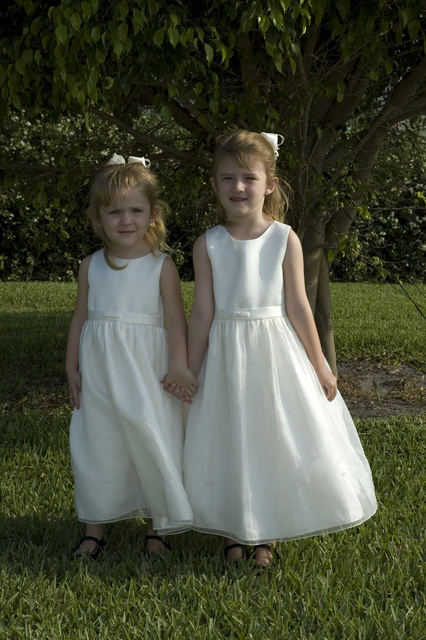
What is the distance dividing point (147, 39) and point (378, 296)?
726cm

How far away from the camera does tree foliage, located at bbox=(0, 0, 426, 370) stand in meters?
2.89

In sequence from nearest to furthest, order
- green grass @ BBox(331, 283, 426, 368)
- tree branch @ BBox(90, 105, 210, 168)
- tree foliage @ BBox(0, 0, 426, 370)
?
1. tree foliage @ BBox(0, 0, 426, 370)
2. tree branch @ BBox(90, 105, 210, 168)
3. green grass @ BBox(331, 283, 426, 368)

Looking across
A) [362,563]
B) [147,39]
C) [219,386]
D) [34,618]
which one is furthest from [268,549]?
[147,39]

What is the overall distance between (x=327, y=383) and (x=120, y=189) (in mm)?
1043

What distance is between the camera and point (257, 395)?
248cm

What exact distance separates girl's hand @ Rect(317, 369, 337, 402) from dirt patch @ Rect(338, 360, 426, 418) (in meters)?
1.69

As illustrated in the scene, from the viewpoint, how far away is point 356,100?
4449 mm

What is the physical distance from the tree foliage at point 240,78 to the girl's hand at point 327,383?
1.33m

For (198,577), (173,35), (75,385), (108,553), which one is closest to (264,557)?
(198,577)

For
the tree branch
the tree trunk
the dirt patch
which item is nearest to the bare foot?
the dirt patch

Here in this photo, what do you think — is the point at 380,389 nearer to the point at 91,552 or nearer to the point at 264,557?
the point at 264,557

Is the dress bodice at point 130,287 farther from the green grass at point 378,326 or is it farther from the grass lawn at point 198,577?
the green grass at point 378,326

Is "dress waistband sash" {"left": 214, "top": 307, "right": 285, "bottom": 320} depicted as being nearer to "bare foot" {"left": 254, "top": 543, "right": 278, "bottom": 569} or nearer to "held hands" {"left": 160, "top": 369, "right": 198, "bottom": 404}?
"held hands" {"left": 160, "top": 369, "right": 198, "bottom": 404}

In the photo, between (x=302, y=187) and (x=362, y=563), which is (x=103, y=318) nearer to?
(x=362, y=563)
